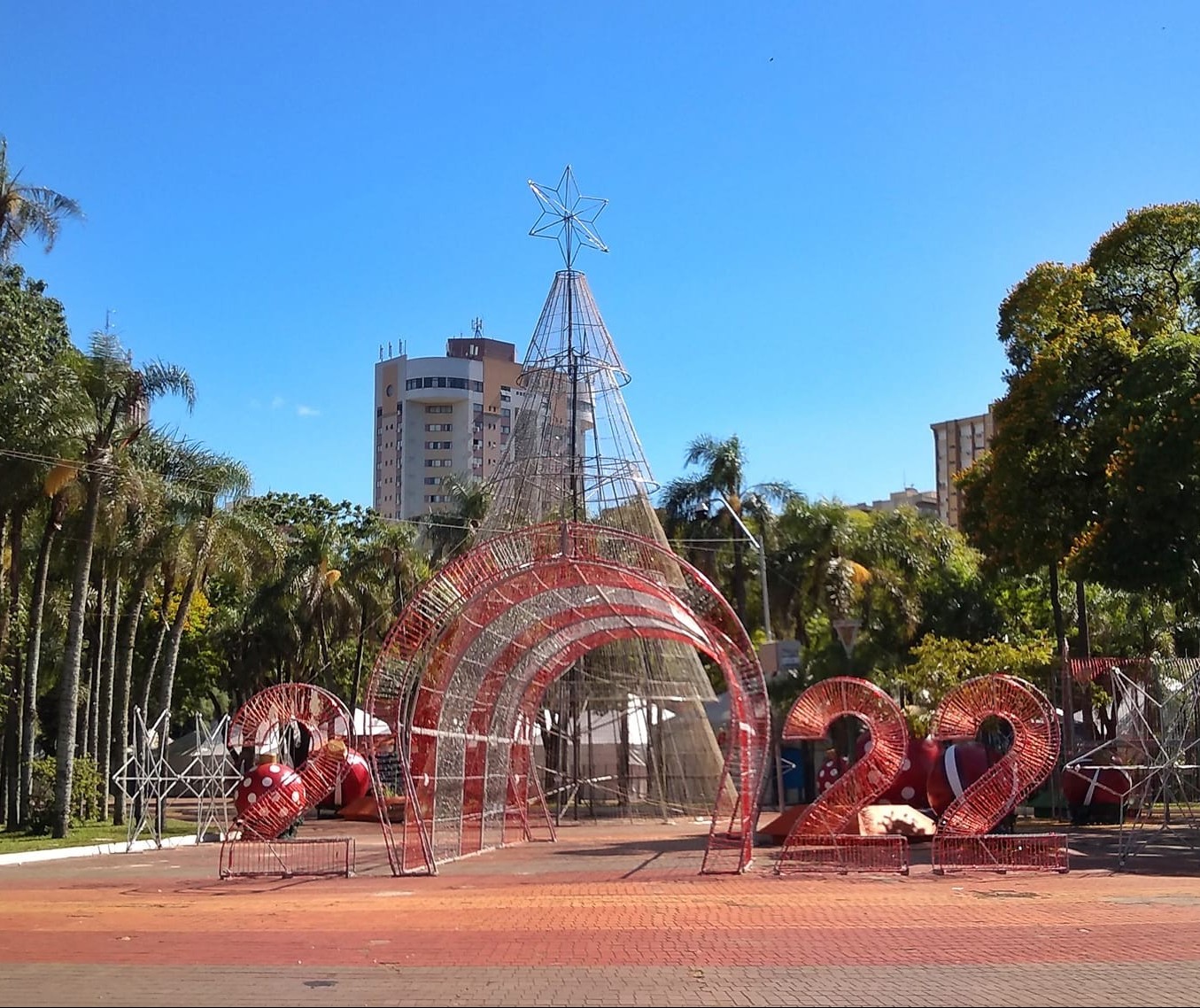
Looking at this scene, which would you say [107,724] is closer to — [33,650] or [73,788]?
[73,788]

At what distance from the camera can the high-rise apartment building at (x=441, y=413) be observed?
128 metres

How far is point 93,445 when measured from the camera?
28.8 m

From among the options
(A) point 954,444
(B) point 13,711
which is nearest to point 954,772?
(B) point 13,711

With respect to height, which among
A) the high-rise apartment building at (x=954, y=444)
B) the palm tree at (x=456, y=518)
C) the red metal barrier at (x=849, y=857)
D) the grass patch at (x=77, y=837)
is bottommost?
the grass patch at (x=77, y=837)

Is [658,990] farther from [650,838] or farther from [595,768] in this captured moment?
[595,768]

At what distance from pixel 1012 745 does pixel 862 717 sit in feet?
8.35

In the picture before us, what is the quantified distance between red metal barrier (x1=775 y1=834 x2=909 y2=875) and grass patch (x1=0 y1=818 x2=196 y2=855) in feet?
47.7

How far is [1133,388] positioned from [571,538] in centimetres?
1217

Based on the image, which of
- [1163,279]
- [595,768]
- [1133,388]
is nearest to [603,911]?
[1133,388]

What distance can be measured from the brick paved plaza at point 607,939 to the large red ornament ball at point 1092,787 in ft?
29.5

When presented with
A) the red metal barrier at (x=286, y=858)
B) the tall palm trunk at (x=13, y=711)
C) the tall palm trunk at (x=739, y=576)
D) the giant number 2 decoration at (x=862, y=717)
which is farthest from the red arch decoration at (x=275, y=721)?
the tall palm trunk at (x=739, y=576)

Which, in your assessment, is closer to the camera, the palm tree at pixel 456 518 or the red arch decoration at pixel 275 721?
the red arch decoration at pixel 275 721

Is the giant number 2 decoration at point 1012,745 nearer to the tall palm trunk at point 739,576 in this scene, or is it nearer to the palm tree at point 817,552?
the palm tree at point 817,552

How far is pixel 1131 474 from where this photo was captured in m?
24.6
